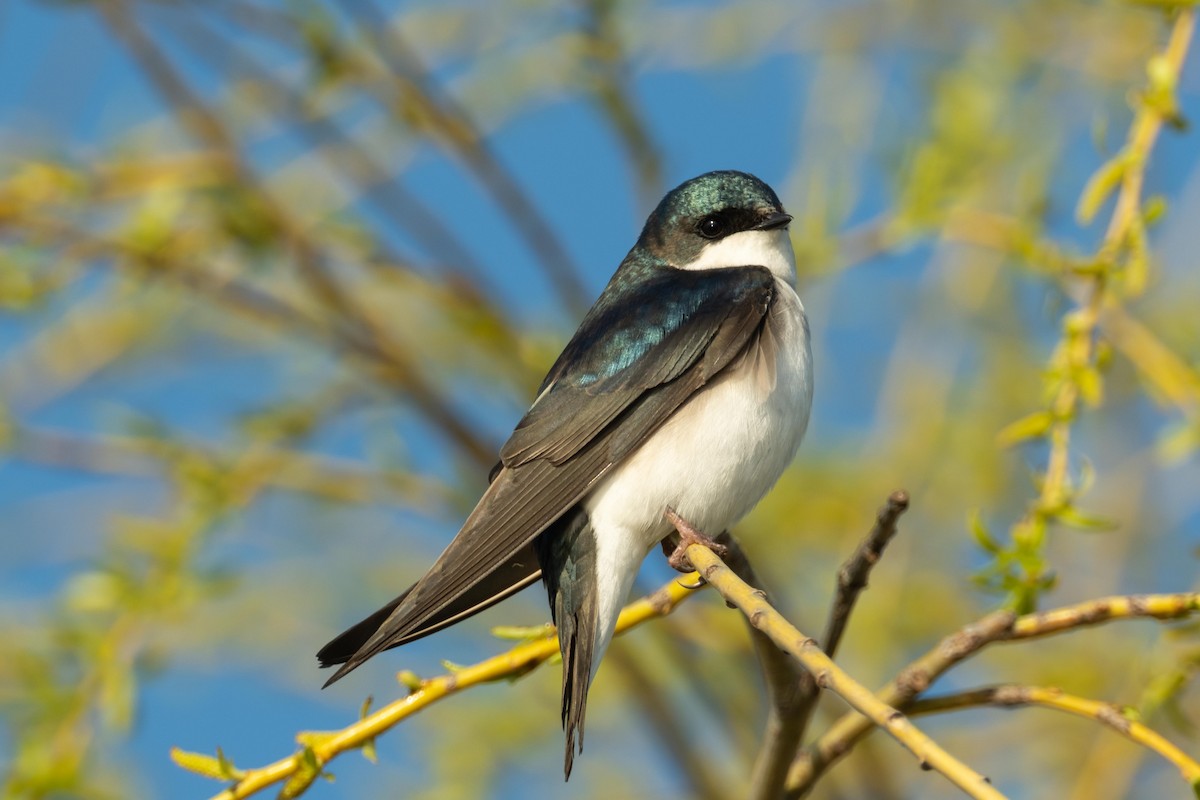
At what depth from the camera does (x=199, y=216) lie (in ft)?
10.6

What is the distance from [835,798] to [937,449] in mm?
977

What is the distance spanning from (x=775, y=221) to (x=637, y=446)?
57 centimetres

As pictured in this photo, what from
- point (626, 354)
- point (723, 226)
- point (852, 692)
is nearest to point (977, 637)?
point (852, 692)

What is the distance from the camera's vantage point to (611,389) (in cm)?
238

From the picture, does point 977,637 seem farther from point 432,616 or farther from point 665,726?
point 665,726

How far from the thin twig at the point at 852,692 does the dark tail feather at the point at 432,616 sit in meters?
0.41

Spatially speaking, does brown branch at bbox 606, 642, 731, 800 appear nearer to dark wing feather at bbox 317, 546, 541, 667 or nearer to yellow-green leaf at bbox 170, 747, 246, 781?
dark wing feather at bbox 317, 546, 541, 667

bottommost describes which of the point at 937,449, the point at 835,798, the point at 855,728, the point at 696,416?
the point at 855,728

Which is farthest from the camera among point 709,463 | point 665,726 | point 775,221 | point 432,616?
point 665,726

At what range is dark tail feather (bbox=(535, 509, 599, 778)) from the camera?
6.40 ft

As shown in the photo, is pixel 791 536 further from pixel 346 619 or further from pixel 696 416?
pixel 696 416

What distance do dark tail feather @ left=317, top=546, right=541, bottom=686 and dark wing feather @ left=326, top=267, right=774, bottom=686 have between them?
8cm

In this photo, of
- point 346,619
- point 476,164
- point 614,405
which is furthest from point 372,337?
point 346,619

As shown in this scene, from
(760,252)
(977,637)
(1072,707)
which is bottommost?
(1072,707)
